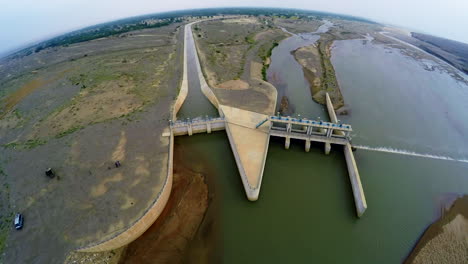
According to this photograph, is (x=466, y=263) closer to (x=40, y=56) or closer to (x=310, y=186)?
(x=310, y=186)

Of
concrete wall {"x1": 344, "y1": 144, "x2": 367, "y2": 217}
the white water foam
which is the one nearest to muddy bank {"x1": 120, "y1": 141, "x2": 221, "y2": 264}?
concrete wall {"x1": 344, "y1": 144, "x2": 367, "y2": 217}

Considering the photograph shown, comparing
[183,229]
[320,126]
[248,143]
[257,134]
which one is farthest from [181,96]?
[183,229]

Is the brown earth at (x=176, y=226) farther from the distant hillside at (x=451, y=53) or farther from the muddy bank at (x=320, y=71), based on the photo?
the distant hillside at (x=451, y=53)

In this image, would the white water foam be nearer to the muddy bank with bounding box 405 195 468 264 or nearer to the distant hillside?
the muddy bank with bounding box 405 195 468 264

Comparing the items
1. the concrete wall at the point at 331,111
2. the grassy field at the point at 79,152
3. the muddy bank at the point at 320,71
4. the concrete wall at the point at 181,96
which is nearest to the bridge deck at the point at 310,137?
the concrete wall at the point at 331,111

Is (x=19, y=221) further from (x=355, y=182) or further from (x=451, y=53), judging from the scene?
(x=451, y=53)

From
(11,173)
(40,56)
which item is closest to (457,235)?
(11,173)
